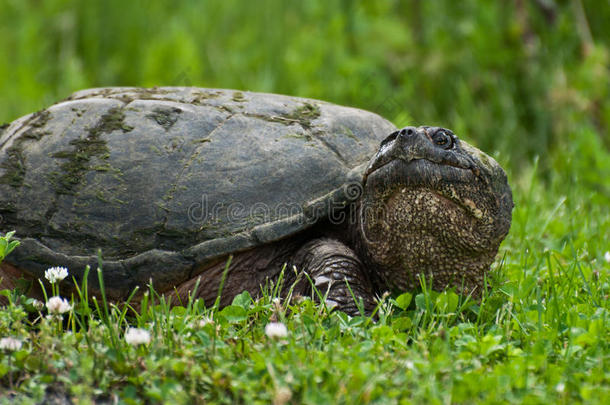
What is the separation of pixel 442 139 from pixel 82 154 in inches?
53.3

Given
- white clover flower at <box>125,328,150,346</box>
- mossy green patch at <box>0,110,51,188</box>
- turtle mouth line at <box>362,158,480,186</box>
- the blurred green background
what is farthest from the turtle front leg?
the blurred green background

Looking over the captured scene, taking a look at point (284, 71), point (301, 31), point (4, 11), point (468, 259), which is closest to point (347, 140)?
point (468, 259)

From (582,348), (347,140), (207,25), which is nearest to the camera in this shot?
(582,348)

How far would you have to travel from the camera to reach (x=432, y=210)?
218 centimetres

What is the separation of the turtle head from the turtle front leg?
77 mm

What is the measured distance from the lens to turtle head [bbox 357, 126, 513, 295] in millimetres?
2135

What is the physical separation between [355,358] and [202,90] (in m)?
1.59

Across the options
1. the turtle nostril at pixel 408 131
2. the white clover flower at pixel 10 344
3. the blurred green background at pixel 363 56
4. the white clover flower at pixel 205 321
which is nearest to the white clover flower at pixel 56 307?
the white clover flower at pixel 10 344

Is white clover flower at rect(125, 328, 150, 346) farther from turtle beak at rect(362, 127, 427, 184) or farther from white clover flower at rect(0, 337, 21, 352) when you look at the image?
turtle beak at rect(362, 127, 427, 184)

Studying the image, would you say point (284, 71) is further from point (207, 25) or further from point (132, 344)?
point (132, 344)

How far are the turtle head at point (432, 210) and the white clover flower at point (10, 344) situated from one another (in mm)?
1198

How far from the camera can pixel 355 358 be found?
165cm

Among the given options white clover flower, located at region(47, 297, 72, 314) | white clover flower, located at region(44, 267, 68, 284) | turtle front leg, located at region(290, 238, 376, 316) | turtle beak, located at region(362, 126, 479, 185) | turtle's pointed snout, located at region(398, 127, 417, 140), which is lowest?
turtle front leg, located at region(290, 238, 376, 316)

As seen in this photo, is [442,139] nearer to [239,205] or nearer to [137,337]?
[239,205]
